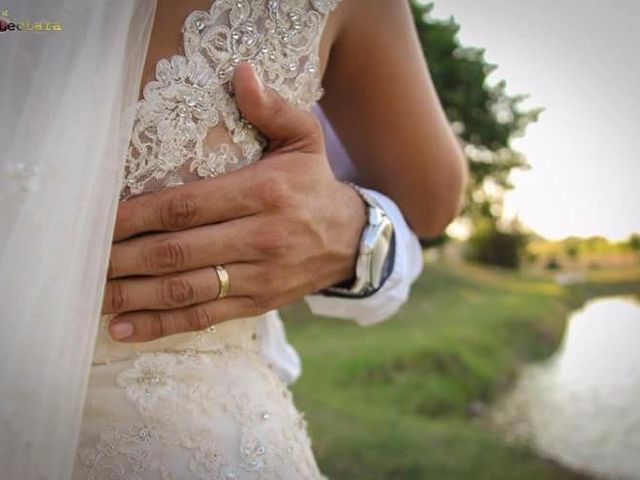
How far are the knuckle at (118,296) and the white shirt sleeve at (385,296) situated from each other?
37cm

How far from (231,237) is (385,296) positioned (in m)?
0.34

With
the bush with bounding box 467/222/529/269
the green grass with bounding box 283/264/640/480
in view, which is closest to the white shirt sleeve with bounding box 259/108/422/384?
the green grass with bounding box 283/264/640/480

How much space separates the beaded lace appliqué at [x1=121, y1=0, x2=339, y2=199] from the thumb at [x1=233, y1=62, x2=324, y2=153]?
2 centimetres

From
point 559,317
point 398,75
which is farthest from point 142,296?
point 559,317

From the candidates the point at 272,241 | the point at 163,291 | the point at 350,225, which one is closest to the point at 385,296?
the point at 350,225

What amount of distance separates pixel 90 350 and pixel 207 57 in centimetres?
36

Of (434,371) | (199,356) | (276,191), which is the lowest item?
(434,371)

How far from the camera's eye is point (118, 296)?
84cm

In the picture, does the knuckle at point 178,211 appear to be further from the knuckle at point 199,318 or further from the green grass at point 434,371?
the green grass at point 434,371

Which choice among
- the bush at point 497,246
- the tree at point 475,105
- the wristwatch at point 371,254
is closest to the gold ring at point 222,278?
the wristwatch at point 371,254

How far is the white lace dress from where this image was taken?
82 cm

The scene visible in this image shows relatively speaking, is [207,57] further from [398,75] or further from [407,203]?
[407,203]

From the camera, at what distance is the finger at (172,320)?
2.77 ft

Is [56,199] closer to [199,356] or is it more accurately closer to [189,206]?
[189,206]
